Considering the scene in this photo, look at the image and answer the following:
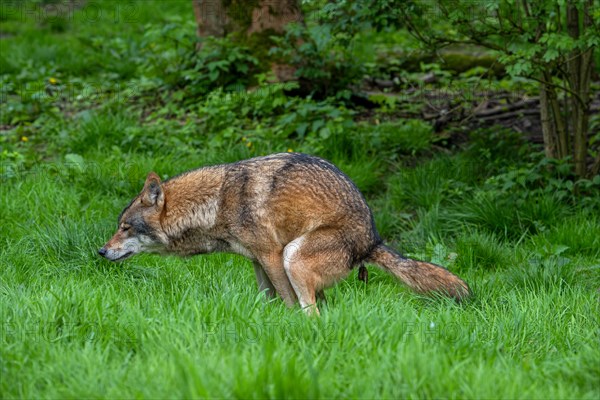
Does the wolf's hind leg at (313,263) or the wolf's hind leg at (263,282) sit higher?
the wolf's hind leg at (313,263)

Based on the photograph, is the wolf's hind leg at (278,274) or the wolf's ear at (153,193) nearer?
the wolf's hind leg at (278,274)

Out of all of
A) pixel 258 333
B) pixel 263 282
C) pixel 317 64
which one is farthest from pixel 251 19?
pixel 258 333

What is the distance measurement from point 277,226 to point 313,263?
387mm

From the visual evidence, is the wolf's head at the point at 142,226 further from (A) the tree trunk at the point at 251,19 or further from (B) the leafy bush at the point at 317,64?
(A) the tree trunk at the point at 251,19

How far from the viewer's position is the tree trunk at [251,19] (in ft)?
37.3

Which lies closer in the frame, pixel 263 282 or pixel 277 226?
pixel 277 226

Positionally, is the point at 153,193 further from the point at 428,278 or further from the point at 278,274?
the point at 428,278

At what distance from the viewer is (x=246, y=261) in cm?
710

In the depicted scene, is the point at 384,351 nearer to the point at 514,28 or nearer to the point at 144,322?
the point at 144,322

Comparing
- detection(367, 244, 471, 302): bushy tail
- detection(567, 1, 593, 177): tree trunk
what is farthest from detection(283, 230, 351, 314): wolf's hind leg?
detection(567, 1, 593, 177): tree trunk

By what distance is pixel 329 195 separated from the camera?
20.2ft

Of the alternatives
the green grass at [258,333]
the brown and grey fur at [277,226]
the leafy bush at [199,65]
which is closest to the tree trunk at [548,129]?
the green grass at [258,333]

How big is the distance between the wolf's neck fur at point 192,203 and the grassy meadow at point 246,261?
372mm

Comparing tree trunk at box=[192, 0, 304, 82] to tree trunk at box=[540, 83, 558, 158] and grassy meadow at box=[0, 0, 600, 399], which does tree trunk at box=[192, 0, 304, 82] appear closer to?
grassy meadow at box=[0, 0, 600, 399]
